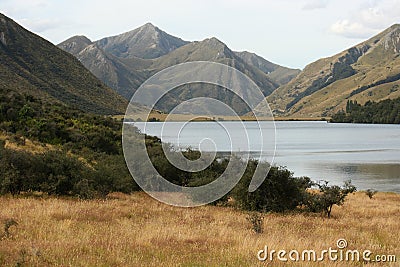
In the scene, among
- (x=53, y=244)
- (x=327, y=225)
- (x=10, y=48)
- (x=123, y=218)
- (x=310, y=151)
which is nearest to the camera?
(x=53, y=244)

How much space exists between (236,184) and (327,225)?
7478 mm

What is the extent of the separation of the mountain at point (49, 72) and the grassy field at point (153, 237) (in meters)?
121

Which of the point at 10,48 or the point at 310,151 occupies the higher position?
the point at 10,48

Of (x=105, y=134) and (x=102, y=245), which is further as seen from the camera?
(x=105, y=134)

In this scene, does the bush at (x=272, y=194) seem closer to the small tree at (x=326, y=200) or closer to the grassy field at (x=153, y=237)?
the small tree at (x=326, y=200)

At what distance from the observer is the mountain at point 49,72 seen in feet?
472

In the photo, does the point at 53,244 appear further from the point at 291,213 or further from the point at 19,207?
the point at 291,213

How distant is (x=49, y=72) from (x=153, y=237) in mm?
154338

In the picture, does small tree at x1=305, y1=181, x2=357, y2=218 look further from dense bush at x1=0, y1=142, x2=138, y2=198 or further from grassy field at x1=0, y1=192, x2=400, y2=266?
dense bush at x1=0, y1=142, x2=138, y2=198

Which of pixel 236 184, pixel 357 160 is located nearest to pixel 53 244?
pixel 236 184

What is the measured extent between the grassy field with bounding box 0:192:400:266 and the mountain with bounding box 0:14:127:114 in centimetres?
12147

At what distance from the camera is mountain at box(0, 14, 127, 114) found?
144000 mm

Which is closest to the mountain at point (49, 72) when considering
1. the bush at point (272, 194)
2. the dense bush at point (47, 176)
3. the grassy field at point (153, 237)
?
the dense bush at point (47, 176)

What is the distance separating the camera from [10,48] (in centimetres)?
15588
